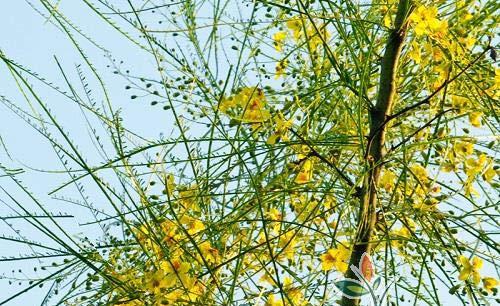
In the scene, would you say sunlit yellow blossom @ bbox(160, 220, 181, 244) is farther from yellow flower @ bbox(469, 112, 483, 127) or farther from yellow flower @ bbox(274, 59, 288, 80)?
yellow flower @ bbox(469, 112, 483, 127)

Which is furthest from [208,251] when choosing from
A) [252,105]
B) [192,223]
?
[252,105]

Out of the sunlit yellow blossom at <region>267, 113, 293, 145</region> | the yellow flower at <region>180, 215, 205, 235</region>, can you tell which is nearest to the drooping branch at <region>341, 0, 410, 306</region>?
the sunlit yellow blossom at <region>267, 113, 293, 145</region>

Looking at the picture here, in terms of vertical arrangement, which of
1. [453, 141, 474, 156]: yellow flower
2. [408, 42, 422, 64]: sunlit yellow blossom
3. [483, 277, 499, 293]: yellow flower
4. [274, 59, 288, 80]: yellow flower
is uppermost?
[274, 59, 288, 80]: yellow flower

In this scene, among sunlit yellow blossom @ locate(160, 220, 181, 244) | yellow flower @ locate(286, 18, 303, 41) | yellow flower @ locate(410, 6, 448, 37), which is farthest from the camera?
yellow flower @ locate(286, 18, 303, 41)

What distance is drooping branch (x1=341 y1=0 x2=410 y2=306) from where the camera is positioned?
1473 millimetres

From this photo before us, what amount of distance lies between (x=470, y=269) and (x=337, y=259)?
8.6 inches

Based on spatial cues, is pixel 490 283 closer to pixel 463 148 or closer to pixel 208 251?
pixel 463 148

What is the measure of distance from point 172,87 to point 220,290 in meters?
0.50

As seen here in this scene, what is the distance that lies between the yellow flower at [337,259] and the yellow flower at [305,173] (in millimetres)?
178

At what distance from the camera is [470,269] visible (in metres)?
1.40

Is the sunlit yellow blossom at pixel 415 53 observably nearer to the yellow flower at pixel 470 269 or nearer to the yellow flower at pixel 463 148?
the yellow flower at pixel 463 148

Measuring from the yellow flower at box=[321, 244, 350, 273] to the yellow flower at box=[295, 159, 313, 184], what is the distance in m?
0.18

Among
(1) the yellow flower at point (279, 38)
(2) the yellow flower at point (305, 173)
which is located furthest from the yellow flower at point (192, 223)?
(1) the yellow flower at point (279, 38)

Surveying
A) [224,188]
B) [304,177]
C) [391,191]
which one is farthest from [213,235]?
[391,191]
